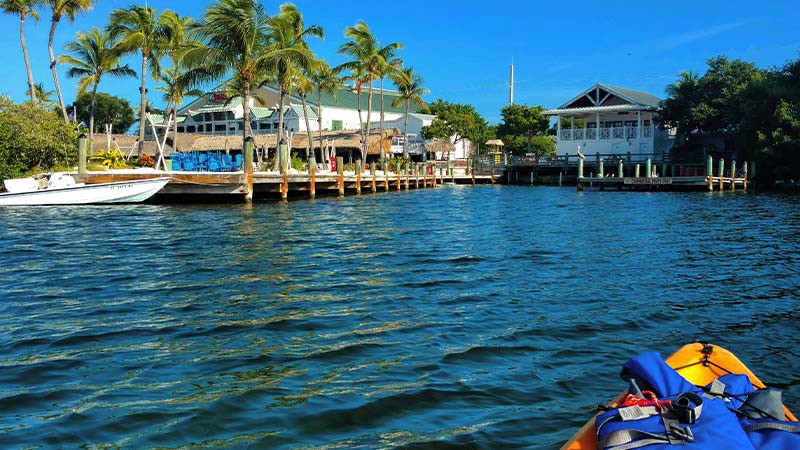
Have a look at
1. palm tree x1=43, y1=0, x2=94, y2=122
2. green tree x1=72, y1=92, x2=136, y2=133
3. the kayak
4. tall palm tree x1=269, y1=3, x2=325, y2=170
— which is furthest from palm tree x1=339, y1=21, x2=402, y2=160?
the kayak

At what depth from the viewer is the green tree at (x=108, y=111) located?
239 ft

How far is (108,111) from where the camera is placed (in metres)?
76.0

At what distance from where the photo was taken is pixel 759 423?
12.5 feet

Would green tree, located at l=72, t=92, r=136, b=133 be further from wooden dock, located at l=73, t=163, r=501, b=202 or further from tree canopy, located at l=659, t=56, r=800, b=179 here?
tree canopy, located at l=659, t=56, r=800, b=179

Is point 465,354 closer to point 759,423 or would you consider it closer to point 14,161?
point 759,423

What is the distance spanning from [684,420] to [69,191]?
25487 millimetres

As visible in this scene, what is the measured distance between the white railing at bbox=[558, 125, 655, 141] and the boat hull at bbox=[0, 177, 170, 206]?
36133 mm

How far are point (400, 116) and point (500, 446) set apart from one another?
2860 inches

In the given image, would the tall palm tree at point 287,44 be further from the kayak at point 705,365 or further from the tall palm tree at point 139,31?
the kayak at point 705,365

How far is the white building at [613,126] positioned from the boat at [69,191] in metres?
35.7

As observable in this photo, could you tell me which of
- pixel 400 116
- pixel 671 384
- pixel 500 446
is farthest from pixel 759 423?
pixel 400 116

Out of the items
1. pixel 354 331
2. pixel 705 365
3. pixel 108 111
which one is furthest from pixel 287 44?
pixel 108 111

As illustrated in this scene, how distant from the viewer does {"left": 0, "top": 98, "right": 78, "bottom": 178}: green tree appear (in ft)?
96.2

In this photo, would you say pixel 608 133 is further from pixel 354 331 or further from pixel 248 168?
pixel 354 331
